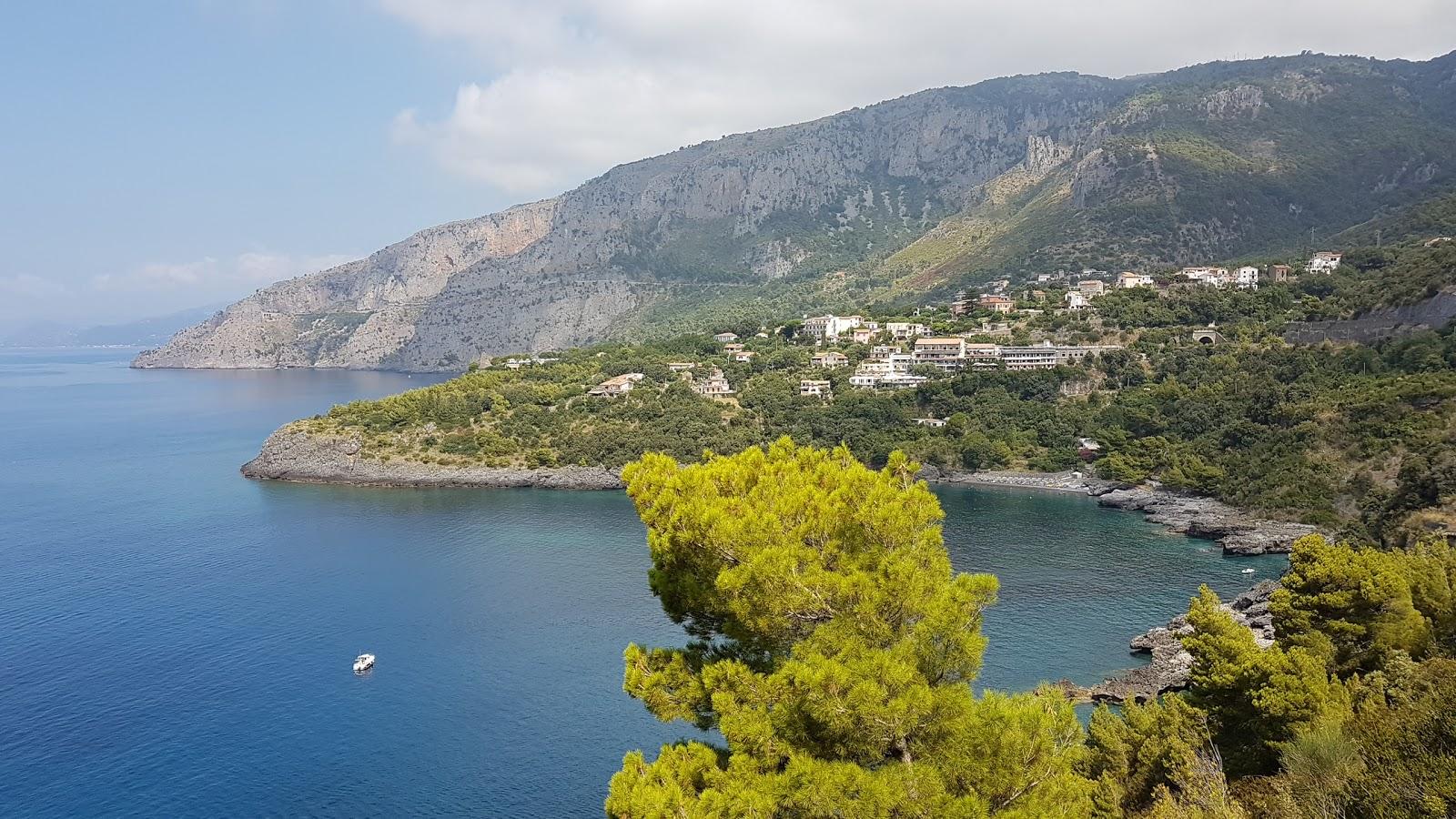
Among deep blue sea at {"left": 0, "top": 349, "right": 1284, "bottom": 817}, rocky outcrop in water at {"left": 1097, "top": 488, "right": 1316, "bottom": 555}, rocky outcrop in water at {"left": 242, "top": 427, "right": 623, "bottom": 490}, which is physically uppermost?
rocky outcrop in water at {"left": 242, "top": 427, "right": 623, "bottom": 490}

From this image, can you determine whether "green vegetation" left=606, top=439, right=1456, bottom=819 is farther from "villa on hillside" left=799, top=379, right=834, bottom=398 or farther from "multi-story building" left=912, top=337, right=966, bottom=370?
"multi-story building" left=912, top=337, right=966, bottom=370

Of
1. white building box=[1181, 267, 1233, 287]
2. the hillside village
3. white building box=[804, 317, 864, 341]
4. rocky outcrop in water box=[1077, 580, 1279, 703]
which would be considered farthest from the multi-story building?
rocky outcrop in water box=[1077, 580, 1279, 703]

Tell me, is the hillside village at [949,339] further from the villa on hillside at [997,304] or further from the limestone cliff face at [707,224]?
the limestone cliff face at [707,224]

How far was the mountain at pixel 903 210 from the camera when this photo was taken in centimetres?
9831

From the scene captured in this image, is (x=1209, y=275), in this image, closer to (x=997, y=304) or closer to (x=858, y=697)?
(x=997, y=304)

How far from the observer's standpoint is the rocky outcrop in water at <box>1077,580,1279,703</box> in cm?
2266

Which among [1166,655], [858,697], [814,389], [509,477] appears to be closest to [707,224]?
[814,389]

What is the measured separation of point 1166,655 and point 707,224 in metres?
142

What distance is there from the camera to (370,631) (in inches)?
1179

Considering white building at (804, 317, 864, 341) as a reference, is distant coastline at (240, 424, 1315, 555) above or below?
below

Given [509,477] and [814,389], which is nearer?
[509,477]

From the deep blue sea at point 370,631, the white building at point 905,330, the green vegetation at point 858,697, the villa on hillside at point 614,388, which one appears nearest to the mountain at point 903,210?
the white building at point 905,330

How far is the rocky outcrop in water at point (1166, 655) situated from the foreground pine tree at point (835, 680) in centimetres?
1390

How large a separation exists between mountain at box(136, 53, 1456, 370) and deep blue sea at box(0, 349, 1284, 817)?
225ft
